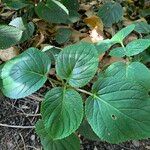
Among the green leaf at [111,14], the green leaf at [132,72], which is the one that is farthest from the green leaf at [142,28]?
the green leaf at [132,72]

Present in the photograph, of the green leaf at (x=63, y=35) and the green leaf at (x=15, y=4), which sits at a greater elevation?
the green leaf at (x=15, y=4)

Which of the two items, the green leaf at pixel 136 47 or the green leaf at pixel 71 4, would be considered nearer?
the green leaf at pixel 136 47

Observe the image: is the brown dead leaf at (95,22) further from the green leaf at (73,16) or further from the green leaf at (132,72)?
the green leaf at (132,72)

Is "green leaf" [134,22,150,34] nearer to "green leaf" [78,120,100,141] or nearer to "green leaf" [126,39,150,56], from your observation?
"green leaf" [126,39,150,56]

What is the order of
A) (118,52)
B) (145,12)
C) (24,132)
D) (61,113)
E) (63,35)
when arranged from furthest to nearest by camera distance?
(145,12), (63,35), (24,132), (118,52), (61,113)

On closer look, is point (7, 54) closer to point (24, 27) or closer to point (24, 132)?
point (24, 27)

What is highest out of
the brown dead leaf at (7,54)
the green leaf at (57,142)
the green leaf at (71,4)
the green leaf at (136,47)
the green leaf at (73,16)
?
the green leaf at (136,47)

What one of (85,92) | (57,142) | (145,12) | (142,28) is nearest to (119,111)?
(85,92)
